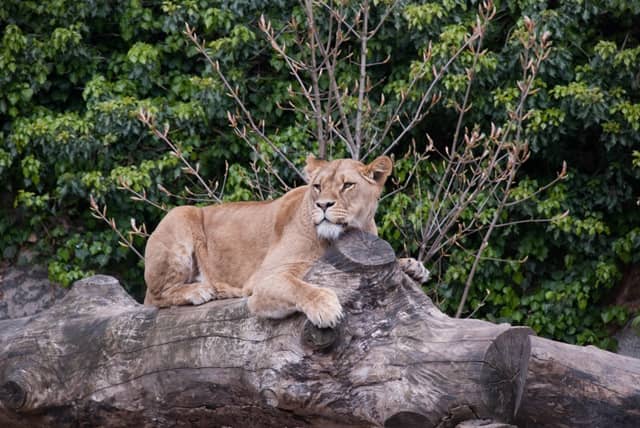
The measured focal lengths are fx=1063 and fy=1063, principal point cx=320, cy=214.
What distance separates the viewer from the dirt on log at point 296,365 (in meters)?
4.48

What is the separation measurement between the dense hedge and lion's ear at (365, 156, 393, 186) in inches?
162

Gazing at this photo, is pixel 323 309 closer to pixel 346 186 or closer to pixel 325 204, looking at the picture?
pixel 325 204

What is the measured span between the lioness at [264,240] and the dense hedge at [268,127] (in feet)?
11.6

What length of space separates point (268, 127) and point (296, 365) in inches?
282

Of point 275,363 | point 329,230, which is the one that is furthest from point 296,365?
point 329,230

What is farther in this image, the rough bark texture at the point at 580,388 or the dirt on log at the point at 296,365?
the rough bark texture at the point at 580,388

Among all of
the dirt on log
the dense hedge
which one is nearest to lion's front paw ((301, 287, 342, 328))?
the dirt on log

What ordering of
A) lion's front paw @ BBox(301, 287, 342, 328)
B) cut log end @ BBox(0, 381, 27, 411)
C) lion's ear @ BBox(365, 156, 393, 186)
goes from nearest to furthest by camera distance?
lion's front paw @ BBox(301, 287, 342, 328) → cut log end @ BBox(0, 381, 27, 411) → lion's ear @ BBox(365, 156, 393, 186)

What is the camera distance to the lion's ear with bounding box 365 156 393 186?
19.9 feet

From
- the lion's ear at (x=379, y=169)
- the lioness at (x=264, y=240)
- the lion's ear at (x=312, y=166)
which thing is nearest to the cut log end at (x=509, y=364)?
the lioness at (x=264, y=240)

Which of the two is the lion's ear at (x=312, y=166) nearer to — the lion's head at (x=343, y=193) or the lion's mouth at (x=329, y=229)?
the lion's head at (x=343, y=193)

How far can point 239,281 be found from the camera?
258 inches

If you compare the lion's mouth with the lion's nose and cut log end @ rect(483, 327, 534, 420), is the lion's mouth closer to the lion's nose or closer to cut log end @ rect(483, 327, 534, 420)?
the lion's nose

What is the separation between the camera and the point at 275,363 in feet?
15.7
